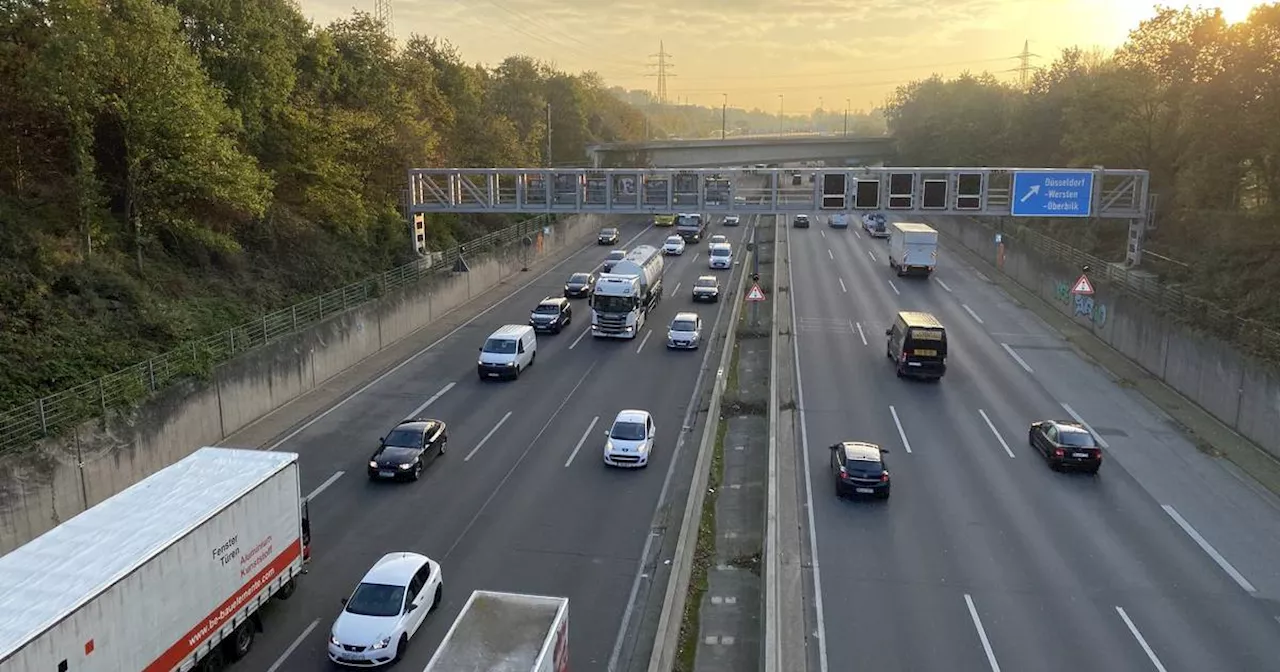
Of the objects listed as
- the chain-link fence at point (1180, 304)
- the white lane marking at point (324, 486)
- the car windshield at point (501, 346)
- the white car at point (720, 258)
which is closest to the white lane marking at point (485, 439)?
the white lane marking at point (324, 486)

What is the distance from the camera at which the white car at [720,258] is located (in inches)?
2525

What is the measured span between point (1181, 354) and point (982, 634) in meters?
22.5

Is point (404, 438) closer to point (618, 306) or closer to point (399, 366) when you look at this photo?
point (399, 366)

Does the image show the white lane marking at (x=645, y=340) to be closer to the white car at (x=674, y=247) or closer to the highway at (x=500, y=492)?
the highway at (x=500, y=492)


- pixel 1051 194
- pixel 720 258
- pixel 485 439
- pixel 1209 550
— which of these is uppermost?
pixel 1051 194

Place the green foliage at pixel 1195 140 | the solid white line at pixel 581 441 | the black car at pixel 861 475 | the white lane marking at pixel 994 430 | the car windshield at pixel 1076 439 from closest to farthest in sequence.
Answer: the black car at pixel 861 475 < the car windshield at pixel 1076 439 < the solid white line at pixel 581 441 < the white lane marking at pixel 994 430 < the green foliage at pixel 1195 140

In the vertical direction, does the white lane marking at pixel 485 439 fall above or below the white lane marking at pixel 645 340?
below

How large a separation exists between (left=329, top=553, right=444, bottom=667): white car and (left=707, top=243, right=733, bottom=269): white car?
4780 centimetres

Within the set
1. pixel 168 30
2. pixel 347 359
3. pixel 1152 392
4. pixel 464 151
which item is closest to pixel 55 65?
pixel 168 30

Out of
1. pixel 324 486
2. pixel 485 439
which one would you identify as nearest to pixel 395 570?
pixel 324 486

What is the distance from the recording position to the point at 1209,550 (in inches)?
867

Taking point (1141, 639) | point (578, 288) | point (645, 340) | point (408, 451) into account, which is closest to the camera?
point (1141, 639)

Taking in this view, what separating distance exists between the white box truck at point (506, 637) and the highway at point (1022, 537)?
5722 millimetres

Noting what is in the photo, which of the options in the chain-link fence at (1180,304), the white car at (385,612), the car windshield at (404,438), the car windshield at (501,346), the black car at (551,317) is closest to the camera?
the white car at (385,612)
